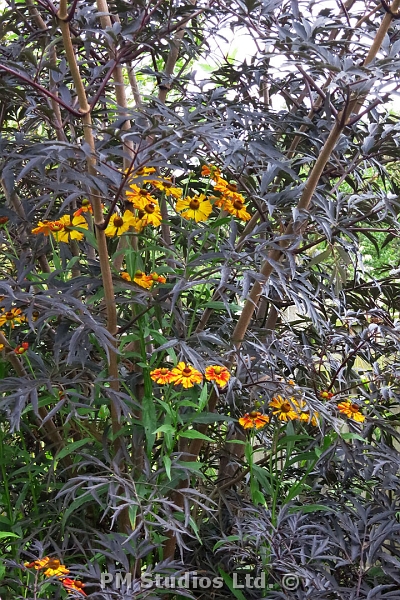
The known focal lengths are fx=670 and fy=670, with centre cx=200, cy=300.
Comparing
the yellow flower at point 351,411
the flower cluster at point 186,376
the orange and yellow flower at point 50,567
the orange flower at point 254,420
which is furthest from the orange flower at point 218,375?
the orange and yellow flower at point 50,567

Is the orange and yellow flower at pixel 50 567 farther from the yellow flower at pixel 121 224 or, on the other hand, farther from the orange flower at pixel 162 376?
the yellow flower at pixel 121 224

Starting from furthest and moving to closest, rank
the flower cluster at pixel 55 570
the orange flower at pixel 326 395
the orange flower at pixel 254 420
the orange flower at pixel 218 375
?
1. the orange flower at pixel 326 395
2. the orange flower at pixel 254 420
3. the orange flower at pixel 218 375
4. the flower cluster at pixel 55 570

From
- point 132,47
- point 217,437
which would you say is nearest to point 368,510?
point 217,437

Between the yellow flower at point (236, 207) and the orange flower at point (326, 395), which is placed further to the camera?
the orange flower at point (326, 395)

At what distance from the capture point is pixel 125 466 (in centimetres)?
129

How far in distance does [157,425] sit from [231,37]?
0.90m

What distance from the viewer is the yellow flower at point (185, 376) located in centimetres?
106

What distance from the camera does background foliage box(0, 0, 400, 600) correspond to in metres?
1.04

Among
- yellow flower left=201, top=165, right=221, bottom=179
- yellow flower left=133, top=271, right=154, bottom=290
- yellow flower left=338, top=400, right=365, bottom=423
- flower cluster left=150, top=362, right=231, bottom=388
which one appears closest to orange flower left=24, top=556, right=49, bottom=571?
flower cluster left=150, top=362, right=231, bottom=388

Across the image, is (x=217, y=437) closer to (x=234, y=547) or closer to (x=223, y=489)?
(x=223, y=489)

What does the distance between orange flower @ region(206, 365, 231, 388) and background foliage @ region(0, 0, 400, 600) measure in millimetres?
25

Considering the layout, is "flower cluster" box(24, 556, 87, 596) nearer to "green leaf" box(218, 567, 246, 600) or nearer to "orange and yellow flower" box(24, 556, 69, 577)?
"orange and yellow flower" box(24, 556, 69, 577)

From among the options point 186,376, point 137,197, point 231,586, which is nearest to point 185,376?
point 186,376

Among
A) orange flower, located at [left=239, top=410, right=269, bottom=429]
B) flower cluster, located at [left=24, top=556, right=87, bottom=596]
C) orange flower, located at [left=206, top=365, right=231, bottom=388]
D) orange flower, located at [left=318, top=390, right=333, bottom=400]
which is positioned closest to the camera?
flower cluster, located at [left=24, top=556, right=87, bottom=596]
